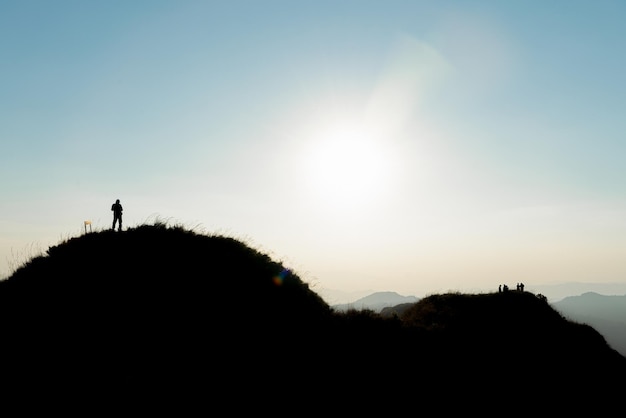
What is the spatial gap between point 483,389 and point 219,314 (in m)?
14.5

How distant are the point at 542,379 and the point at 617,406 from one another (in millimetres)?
7589

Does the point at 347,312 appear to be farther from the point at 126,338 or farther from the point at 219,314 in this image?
the point at 126,338

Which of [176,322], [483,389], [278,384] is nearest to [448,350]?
[483,389]

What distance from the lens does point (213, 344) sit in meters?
16.6

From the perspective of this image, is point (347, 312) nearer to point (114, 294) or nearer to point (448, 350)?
point (448, 350)

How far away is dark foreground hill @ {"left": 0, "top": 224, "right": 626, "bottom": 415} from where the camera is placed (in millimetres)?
14703

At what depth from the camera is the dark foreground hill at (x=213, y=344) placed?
48.2 ft

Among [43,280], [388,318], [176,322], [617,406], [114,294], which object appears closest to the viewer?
[176,322]

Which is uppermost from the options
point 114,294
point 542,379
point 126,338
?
point 114,294

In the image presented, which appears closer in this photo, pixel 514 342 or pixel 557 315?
pixel 514 342

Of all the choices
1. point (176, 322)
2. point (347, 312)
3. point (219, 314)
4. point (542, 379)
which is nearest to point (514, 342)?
point (542, 379)

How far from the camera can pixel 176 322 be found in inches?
667

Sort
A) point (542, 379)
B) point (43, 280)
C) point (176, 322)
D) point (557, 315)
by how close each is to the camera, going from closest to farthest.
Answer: point (176, 322)
point (43, 280)
point (542, 379)
point (557, 315)

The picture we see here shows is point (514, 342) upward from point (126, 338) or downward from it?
downward
